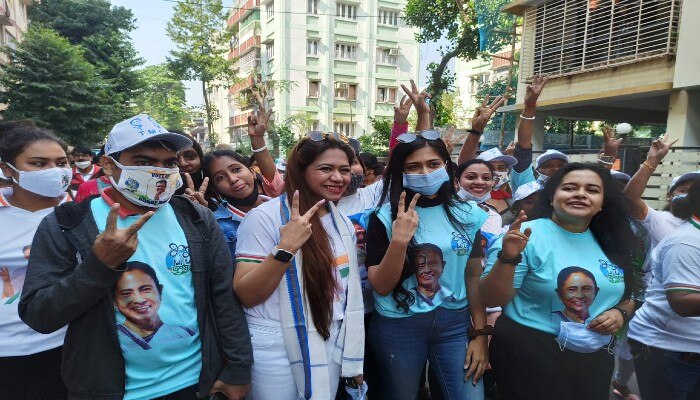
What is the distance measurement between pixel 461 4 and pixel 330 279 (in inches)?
729

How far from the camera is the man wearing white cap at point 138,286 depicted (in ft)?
5.37

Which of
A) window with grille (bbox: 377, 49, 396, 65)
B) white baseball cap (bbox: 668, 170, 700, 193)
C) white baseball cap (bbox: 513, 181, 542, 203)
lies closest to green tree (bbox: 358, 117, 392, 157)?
window with grille (bbox: 377, 49, 396, 65)

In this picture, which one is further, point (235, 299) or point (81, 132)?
point (81, 132)

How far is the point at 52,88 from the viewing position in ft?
54.2

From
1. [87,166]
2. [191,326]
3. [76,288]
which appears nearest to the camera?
[76,288]

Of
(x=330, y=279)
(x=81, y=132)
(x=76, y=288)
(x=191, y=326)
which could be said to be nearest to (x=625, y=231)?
(x=330, y=279)

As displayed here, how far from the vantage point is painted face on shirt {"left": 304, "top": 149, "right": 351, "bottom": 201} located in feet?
7.39

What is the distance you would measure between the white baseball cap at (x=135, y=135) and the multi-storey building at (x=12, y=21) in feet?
62.8

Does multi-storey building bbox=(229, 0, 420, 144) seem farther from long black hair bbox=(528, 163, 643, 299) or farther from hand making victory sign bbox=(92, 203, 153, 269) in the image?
hand making victory sign bbox=(92, 203, 153, 269)

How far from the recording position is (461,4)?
18109 millimetres

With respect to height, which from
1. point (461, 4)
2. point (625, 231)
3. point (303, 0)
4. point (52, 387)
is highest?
point (303, 0)

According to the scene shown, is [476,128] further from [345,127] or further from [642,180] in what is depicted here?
[345,127]

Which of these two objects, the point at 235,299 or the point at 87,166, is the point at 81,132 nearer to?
the point at 87,166

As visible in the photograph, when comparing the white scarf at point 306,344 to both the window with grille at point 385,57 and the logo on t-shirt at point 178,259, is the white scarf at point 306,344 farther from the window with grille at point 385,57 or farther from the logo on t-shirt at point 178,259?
Result: the window with grille at point 385,57
